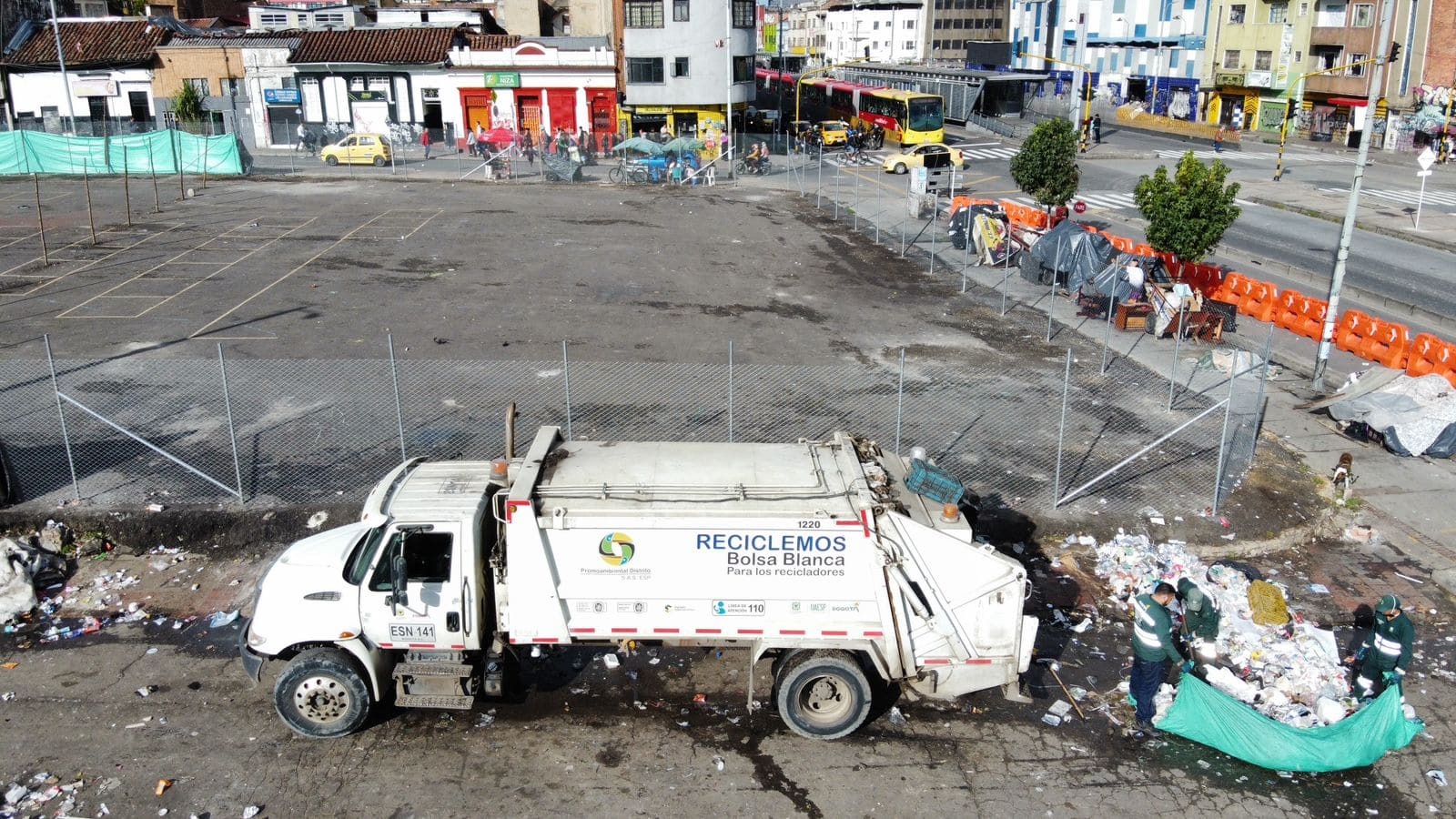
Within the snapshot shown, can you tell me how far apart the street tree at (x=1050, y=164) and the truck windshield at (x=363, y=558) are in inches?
1081

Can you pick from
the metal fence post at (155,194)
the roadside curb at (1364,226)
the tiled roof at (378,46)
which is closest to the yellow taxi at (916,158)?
the roadside curb at (1364,226)

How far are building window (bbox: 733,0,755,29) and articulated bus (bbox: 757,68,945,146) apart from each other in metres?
8.32

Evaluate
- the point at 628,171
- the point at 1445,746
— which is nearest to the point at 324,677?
the point at 1445,746

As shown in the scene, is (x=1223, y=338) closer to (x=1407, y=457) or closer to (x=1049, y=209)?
(x=1407, y=457)

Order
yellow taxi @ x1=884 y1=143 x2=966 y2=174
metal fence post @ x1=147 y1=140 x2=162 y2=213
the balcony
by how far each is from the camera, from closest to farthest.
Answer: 1. metal fence post @ x1=147 y1=140 x2=162 y2=213
2. yellow taxi @ x1=884 y1=143 x2=966 y2=174
3. the balcony

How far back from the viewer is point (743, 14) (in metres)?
58.2

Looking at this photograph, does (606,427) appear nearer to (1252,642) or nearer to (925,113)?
(1252,642)

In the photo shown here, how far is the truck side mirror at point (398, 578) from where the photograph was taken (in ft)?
30.0

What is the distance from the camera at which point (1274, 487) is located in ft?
50.4

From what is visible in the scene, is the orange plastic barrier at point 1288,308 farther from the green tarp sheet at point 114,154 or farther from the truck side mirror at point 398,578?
the green tarp sheet at point 114,154

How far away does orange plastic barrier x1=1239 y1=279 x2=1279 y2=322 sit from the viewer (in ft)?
80.0

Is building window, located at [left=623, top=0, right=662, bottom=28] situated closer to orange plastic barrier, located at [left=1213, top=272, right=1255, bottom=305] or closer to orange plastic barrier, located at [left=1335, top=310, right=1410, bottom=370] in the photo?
orange plastic barrier, located at [left=1213, top=272, right=1255, bottom=305]

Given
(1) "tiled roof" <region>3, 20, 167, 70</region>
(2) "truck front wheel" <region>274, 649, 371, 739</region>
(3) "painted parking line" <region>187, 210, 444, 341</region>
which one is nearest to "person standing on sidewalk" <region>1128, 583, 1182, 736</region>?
(2) "truck front wheel" <region>274, 649, 371, 739</region>

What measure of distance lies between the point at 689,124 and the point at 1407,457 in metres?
47.6
